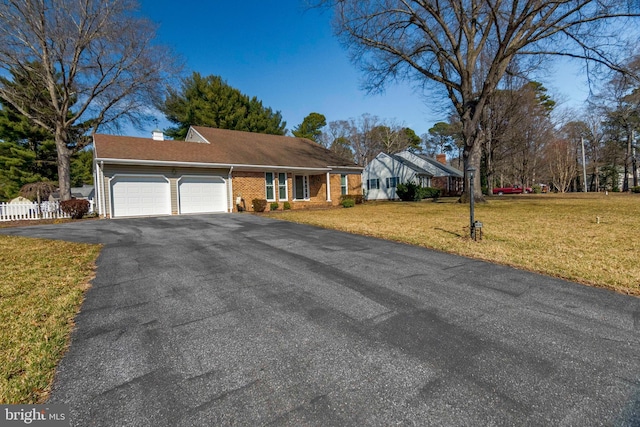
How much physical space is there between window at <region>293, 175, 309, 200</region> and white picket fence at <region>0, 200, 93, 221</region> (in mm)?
11868

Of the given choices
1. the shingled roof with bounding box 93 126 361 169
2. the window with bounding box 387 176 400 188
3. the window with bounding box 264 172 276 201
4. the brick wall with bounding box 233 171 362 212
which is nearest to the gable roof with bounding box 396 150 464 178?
the window with bounding box 387 176 400 188

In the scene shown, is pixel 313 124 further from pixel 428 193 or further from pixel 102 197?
pixel 102 197

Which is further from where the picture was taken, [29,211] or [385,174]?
[385,174]

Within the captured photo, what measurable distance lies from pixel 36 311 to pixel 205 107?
27504mm

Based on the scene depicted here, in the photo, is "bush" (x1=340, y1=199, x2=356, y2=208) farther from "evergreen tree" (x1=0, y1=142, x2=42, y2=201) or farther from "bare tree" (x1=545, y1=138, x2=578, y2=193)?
"bare tree" (x1=545, y1=138, x2=578, y2=193)

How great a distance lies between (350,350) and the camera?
2553 millimetres

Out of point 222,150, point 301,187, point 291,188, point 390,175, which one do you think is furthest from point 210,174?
point 390,175

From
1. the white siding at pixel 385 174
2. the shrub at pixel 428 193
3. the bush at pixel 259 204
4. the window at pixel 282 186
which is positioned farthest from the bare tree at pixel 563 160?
the bush at pixel 259 204

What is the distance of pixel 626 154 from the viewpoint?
3575 cm

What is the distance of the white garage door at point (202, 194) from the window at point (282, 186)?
11.0 ft

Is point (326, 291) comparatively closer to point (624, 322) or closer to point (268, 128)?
point (624, 322)

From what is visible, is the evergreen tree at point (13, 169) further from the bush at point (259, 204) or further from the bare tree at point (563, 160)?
the bare tree at point (563, 160)

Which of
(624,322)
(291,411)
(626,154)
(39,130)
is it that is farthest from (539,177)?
(39,130)

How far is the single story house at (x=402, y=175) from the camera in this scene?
106ft
